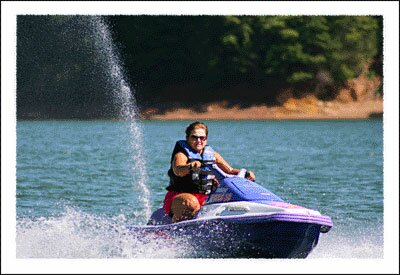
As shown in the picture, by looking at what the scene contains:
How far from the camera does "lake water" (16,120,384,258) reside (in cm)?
1001

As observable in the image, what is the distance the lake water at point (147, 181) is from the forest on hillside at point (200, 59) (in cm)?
910

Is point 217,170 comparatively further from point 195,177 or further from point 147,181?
point 147,181

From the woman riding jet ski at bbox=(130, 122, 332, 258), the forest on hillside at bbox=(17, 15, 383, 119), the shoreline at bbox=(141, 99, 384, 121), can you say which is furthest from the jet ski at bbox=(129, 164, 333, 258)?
the forest on hillside at bbox=(17, 15, 383, 119)

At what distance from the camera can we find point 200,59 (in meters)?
41.6

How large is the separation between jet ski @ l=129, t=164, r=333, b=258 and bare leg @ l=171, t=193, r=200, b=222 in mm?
61

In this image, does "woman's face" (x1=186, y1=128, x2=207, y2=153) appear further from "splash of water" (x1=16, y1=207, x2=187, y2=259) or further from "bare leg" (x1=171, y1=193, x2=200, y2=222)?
"splash of water" (x1=16, y1=207, x2=187, y2=259)

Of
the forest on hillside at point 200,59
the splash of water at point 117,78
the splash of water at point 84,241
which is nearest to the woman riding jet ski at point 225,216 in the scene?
the splash of water at point 84,241

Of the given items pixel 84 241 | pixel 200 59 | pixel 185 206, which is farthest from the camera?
pixel 200 59

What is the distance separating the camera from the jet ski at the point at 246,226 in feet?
27.7

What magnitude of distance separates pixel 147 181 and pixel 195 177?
7215 millimetres

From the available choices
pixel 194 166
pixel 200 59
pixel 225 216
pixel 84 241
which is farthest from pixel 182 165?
pixel 200 59

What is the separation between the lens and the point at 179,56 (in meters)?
41.6

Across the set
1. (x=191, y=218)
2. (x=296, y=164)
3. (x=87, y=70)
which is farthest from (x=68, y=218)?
(x=87, y=70)

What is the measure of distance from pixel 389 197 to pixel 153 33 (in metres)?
30.6
